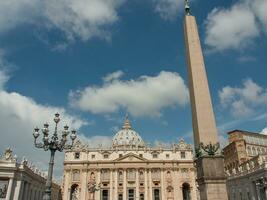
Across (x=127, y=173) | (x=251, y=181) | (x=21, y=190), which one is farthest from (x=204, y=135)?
(x=127, y=173)

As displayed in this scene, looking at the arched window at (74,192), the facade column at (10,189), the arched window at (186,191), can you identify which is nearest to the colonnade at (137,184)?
the arched window at (74,192)

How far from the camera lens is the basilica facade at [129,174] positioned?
65375mm

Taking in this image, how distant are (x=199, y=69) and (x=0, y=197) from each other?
3417 centimetres

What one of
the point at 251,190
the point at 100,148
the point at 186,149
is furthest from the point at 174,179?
the point at 251,190

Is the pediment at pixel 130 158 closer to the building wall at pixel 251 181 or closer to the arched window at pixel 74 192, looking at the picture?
the arched window at pixel 74 192

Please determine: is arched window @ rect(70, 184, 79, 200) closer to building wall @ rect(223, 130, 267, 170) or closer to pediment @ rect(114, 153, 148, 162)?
pediment @ rect(114, 153, 148, 162)

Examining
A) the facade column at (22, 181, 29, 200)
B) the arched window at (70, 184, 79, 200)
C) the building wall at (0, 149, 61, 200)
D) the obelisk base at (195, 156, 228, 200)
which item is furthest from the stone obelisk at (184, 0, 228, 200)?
the arched window at (70, 184, 79, 200)

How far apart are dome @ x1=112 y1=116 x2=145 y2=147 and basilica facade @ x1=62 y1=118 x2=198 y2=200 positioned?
21.2 metres

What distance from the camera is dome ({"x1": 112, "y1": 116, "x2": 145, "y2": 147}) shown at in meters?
91.5

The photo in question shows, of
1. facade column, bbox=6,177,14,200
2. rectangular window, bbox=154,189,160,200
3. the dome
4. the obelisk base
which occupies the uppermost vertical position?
the dome

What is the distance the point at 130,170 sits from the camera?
2650 inches

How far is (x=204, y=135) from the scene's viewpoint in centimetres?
1398

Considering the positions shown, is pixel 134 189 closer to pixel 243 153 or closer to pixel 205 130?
pixel 243 153

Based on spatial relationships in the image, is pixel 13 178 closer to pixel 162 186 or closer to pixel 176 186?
pixel 162 186
